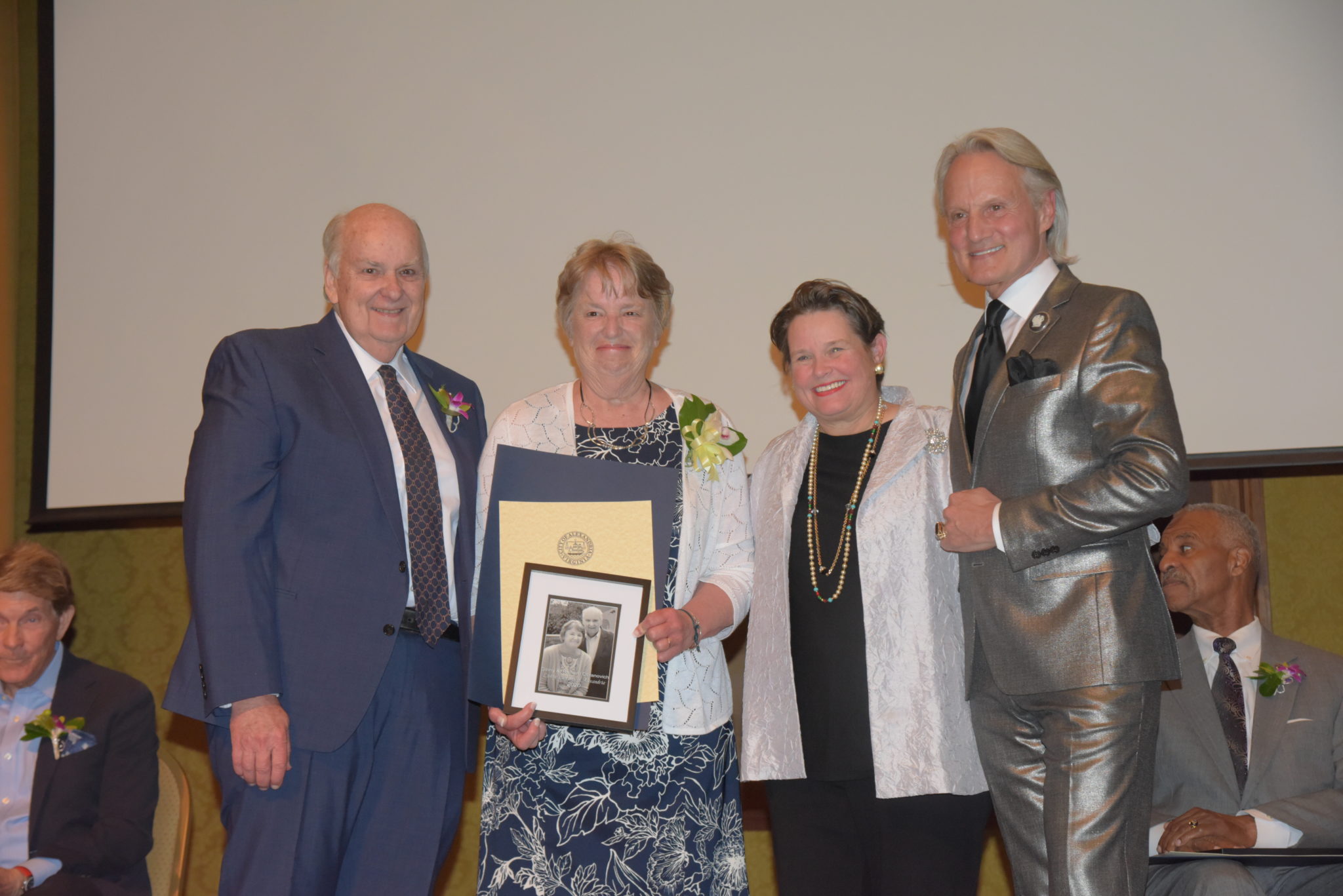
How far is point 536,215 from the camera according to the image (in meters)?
3.84

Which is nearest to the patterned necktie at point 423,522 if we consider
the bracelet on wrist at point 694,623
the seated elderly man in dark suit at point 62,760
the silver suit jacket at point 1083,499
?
the bracelet on wrist at point 694,623

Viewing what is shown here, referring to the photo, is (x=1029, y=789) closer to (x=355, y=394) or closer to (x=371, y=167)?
(x=355, y=394)

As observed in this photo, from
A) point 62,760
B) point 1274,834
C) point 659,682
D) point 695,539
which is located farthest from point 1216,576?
point 62,760

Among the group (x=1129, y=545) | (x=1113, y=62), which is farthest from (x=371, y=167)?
(x=1129, y=545)

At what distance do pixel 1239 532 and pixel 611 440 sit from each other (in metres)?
1.90

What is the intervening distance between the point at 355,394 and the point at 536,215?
63.8 inches

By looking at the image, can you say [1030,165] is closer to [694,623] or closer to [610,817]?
[694,623]

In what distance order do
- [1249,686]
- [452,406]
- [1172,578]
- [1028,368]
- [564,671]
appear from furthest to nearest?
[1172,578], [1249,686], [452,406], [564,671], [1028,368]

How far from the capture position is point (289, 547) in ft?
7.32

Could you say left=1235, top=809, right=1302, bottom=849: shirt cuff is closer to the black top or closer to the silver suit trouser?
the silver suit trouser

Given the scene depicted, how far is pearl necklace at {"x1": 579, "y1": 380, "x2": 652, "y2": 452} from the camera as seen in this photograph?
8.07ft

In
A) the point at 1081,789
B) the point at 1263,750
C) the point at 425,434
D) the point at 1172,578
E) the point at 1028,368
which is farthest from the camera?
the point at 1172,578

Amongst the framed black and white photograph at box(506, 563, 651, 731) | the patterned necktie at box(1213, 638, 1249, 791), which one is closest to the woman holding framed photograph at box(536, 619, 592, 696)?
the framed black and white photograph at box(506, 563, 651, 731)

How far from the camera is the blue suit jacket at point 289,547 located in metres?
2.13
